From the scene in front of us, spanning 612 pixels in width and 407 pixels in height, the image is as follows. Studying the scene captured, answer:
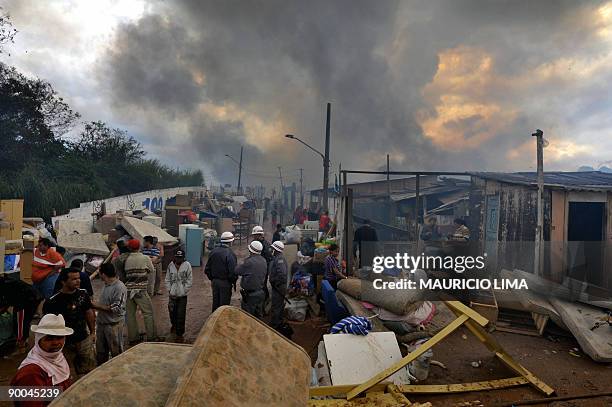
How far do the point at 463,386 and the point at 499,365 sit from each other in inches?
47.4

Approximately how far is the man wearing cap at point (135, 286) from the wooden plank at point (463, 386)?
383 cm

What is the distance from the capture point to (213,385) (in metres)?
1.40

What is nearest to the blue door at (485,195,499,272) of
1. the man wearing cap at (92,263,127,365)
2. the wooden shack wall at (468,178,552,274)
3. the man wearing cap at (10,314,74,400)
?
the wooden shack wall at (468,178,552,274)

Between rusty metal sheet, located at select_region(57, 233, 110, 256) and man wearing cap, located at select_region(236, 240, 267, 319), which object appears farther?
rusty metal sheet, located at select_region(57, 233, 110, 256)

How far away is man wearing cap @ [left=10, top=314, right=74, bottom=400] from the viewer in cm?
269

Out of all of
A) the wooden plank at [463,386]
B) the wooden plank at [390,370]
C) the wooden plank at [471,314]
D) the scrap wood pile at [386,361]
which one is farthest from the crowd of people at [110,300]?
the wooden plank at [471,314]

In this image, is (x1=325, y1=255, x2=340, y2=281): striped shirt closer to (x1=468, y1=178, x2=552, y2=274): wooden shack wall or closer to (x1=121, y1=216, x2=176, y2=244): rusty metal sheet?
(x1=468, y1=178, x2=552, y2=274): wooden shack wall

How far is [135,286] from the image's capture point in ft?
19.8

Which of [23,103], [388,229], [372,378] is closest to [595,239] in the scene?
[388,229]

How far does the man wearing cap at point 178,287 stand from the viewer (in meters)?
6.57

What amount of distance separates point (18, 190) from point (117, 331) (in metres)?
14.7

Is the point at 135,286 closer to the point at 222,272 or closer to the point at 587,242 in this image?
the point at 222,272

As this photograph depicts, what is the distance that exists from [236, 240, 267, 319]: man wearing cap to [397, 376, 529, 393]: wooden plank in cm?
276

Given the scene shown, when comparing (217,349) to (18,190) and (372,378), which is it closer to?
(372,378)
